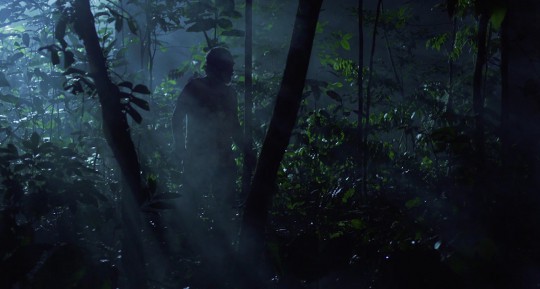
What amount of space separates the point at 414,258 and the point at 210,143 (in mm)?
2765

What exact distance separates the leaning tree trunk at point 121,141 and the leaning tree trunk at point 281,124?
1.76ft

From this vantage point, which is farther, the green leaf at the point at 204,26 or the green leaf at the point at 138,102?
the green leaf at the point at 204,26

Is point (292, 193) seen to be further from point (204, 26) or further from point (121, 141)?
point (121, 141)

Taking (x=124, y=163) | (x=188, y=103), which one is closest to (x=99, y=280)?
(x=124, y=163)

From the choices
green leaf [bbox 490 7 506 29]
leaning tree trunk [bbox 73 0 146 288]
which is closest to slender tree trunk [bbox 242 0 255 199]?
leaning tree trunk [bbox 73 0 146 288]

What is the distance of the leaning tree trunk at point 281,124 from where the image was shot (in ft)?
8.02

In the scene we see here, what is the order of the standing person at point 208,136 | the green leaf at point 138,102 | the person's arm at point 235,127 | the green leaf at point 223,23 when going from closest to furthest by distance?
1. the green leaf at point 138,102
2. the green leaf at point 223,23
3. the standing person at point 208,136
4. the person's arm at point 235,127

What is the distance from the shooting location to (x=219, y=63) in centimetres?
452

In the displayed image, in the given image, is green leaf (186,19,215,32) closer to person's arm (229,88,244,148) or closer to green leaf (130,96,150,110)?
person's arm (229,88,244,148)

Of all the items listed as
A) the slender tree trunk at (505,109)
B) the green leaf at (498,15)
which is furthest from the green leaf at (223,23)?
the green leaf at (498,15)

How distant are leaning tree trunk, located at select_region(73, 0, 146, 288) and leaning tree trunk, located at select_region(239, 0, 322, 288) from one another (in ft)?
1.76

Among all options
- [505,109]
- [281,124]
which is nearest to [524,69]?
[505,109]

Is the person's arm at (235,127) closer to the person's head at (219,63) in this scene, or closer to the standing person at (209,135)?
the standing person at (209,135)

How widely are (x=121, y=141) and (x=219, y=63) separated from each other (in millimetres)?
1928
